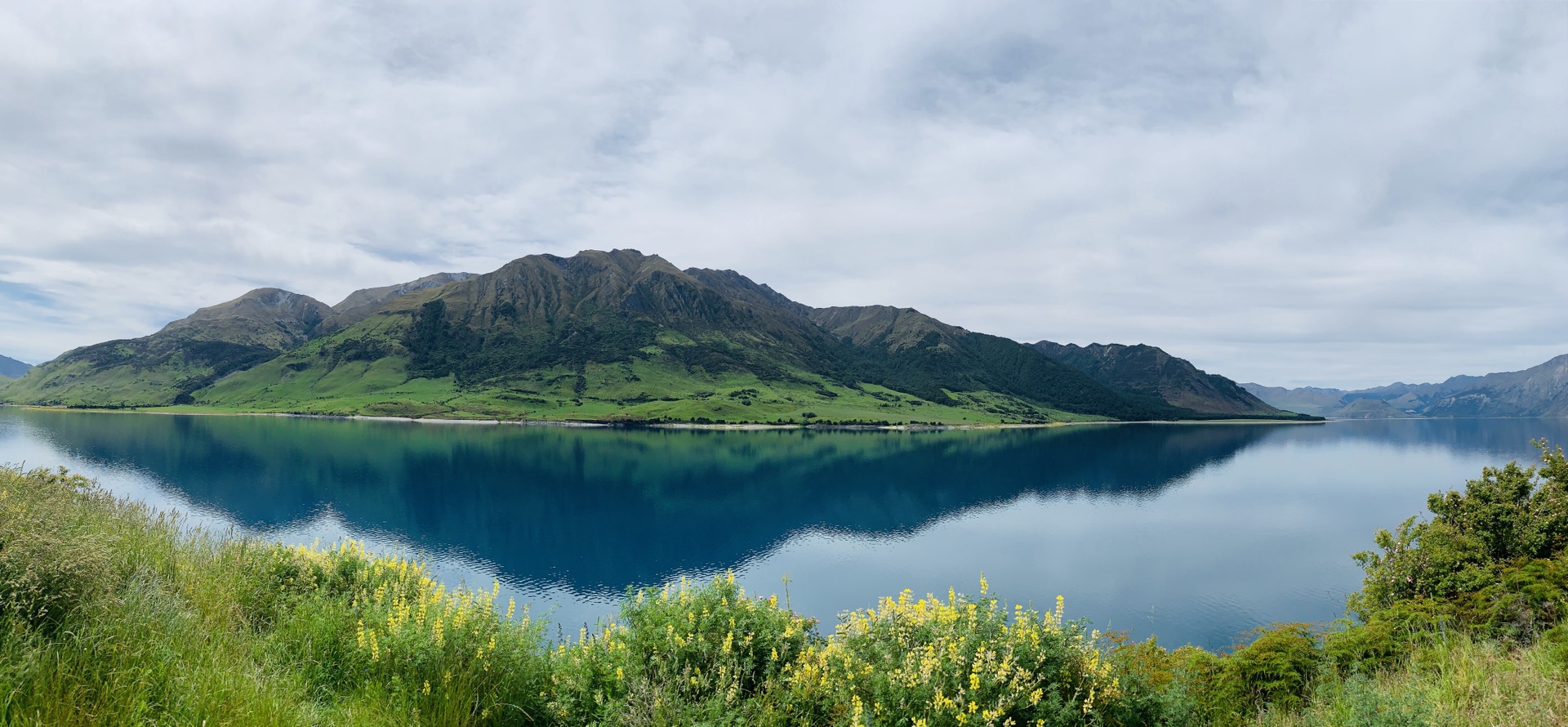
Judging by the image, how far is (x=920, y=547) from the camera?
227 ft

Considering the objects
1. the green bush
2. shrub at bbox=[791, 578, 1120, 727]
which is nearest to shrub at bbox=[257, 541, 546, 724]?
shrub at bbox=[791, 578, 1120, 727]

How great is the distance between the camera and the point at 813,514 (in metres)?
87.1

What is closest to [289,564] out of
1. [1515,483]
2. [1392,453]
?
[1515,483]

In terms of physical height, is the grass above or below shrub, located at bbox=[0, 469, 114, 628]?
below

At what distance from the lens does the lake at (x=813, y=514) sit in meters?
52.2

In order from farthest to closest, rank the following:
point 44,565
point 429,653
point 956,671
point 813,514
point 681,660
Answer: point 813,514 → point 681,660 → point 429,653 → point 956,671 → point 44,565

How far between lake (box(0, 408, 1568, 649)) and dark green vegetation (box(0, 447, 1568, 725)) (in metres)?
2.38

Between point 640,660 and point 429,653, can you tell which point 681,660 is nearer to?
point 640,660

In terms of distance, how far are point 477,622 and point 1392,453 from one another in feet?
860

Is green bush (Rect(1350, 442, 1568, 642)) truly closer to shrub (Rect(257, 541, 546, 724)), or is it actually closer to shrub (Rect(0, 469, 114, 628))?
shrub (Rect(257, 541, 546, 724))

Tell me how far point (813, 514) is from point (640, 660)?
7977 centimetres

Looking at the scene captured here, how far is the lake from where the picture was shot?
52.2m

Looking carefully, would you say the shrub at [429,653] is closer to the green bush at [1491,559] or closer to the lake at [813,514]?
the lake at [813,514]

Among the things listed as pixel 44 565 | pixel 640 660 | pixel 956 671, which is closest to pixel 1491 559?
pixel 956 671
